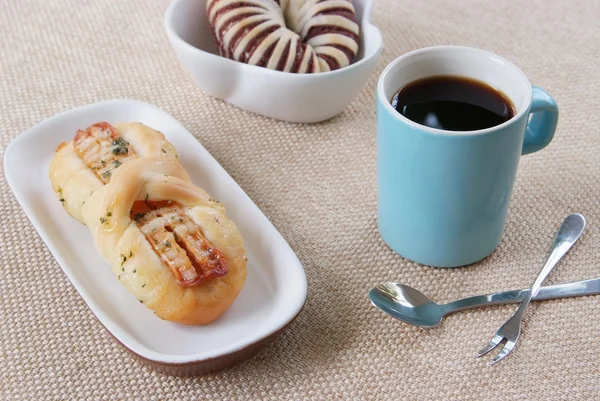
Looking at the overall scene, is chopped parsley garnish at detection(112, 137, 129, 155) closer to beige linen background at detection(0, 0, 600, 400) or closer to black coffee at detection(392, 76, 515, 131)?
beige linen background at detection(0, 0, 600, 400)

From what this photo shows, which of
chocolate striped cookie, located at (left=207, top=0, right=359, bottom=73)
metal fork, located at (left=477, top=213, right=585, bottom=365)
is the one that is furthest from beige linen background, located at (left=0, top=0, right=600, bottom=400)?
chocolate striped cookie, located at (left=207, top=0, right=359, bottom=73)

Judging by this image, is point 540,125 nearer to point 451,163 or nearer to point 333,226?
point 451,163

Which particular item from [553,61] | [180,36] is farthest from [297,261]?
[553,61]

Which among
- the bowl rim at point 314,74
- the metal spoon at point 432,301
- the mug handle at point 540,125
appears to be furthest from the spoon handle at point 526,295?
the bowl rim at point 314,74

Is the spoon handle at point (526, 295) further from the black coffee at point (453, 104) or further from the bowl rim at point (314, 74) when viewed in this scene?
the bowl rim at point (314, 74)

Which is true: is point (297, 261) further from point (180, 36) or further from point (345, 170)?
point (180, 36)

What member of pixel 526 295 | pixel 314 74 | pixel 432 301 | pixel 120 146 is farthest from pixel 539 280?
pixel 120 146

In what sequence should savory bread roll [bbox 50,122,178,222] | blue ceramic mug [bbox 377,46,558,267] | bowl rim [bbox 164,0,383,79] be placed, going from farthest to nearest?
bowl rim [bbox 164,0,383,79] → savory bread roll [bbox 50,122,178,222] → blue ceramic mug [bbox 377,46,558,267]

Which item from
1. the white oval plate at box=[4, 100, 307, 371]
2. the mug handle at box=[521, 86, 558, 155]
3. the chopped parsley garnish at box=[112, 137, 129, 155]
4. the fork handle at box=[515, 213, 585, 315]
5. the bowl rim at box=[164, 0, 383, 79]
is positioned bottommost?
the white oval plate at box=[4, 100, 307, 371]

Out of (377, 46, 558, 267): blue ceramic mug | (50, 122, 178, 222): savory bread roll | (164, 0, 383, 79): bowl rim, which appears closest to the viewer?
(377, 46, 558, 267): blue ceramic mug
